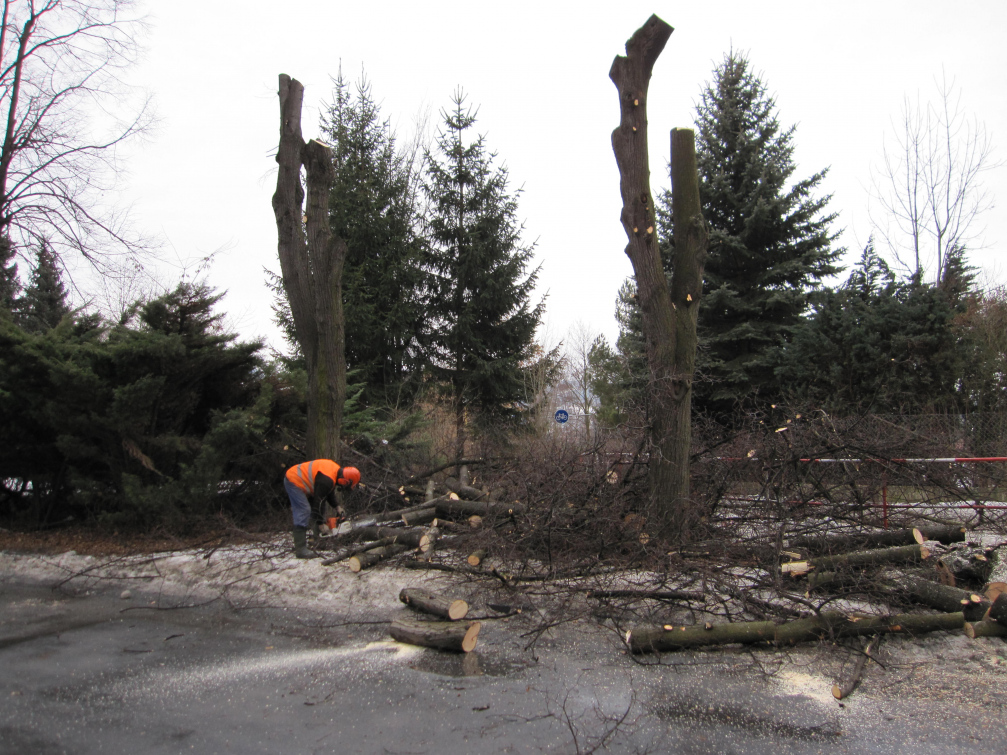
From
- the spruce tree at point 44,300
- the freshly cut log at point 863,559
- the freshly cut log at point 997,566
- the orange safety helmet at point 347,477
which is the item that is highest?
the spruce tree at point 44,300

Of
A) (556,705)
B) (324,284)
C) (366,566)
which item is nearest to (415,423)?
(324,284)

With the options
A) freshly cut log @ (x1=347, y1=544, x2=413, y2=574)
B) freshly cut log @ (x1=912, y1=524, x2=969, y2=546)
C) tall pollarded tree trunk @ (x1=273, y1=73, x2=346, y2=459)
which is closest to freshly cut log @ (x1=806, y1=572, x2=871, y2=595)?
freshly cut log @ (x1=912, y1=524, x2=969, y2=546)

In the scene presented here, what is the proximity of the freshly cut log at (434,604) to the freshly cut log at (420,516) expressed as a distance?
98.5 inches

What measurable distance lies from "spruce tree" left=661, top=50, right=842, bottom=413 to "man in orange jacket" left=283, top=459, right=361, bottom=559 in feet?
38.6

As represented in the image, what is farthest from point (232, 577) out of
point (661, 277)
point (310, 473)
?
point (661, 277)

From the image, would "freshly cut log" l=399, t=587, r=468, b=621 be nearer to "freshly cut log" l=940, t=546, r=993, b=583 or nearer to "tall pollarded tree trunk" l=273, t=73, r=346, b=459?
"freshly cut log" l=940, t=546, r=993, b=583

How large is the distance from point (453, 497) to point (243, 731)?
528 centimetres

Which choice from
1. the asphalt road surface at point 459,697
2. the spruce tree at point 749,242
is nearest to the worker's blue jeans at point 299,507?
the asphalt road surface at point 459,697

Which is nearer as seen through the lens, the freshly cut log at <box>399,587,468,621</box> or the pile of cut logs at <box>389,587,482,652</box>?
the pile of cut logs at <box>389,587,482,652</box>

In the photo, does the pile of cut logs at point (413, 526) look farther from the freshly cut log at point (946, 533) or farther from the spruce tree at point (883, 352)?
the spruce tree at point (883, 352)

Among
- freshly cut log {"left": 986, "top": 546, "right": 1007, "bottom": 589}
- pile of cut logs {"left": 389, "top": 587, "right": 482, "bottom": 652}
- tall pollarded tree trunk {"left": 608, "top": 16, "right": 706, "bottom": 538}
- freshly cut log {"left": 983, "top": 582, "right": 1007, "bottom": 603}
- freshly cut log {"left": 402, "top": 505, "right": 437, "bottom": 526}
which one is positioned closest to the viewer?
freshly cut log {"left": 983, "top": 582, "right": 1007, "bottom": 603}

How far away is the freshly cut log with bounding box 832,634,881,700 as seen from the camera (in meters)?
3.66

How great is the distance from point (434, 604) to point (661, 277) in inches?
167

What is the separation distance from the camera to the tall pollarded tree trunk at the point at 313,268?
9.47 m
